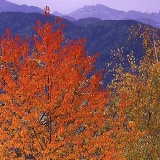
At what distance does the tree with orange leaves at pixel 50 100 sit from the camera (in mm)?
17375

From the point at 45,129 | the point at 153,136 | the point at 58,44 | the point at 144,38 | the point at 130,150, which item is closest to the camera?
the point at 58,44

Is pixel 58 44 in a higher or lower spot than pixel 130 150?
higher

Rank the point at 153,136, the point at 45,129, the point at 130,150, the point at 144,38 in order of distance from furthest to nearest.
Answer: the point at 144,38 → the point at 153,136 → the point at 130,150 → the point at 45,129

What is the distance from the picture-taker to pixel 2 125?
18.5 m

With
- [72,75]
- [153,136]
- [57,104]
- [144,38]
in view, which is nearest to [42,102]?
[57,104]

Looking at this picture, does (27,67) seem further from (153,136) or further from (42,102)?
(153,136)

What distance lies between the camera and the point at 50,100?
57.5 ft

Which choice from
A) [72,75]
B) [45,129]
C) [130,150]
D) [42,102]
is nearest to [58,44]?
[72,75]

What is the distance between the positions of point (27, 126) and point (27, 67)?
335 centimetres

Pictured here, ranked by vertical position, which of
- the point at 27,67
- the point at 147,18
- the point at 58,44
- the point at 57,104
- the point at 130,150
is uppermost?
the point at 147,18

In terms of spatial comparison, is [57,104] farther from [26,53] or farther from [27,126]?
[26,53]

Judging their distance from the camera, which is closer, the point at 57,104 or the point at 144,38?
the point at 57,104

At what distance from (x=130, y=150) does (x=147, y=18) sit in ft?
46.6

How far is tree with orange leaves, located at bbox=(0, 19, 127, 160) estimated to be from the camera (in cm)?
1738
